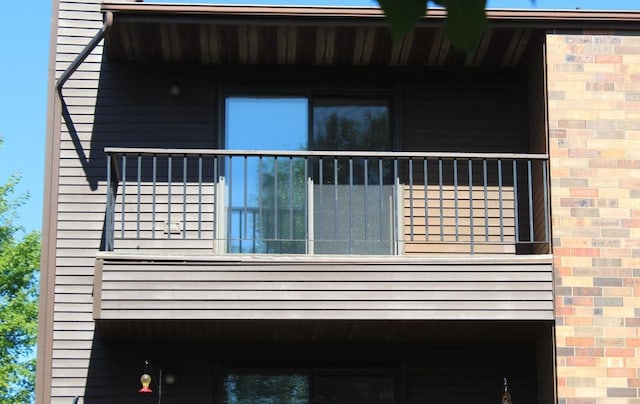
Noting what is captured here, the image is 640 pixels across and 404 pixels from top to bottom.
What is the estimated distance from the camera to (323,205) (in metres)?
9.79

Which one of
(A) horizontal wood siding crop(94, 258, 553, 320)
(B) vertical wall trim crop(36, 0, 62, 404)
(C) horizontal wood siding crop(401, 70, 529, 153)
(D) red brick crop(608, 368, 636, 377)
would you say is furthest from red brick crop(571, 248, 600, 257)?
(B) vertical wall trim crop(36, 0, 62, 404)

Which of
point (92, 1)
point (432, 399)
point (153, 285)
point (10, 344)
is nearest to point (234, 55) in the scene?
point (92, 1)

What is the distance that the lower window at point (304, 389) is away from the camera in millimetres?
9656

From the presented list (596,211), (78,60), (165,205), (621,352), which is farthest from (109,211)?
(621,352)

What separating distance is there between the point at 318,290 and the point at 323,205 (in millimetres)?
1289

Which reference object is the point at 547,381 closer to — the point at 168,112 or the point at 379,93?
the point at 379,93

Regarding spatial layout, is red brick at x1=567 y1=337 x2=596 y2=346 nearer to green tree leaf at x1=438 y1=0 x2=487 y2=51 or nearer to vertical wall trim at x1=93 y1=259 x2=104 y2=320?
vertical wall trim at x1=93 y1=259 x2=104 y2=320

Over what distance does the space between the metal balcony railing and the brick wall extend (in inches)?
13.7

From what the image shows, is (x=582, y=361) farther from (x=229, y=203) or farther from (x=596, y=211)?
(x=229, y=203)

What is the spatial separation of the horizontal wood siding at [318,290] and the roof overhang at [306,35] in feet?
6.38

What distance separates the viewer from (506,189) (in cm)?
1005

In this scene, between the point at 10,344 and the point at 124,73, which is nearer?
the point at 124,73

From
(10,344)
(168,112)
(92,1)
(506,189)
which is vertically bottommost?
(10,344)

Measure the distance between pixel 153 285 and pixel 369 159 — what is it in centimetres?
247
